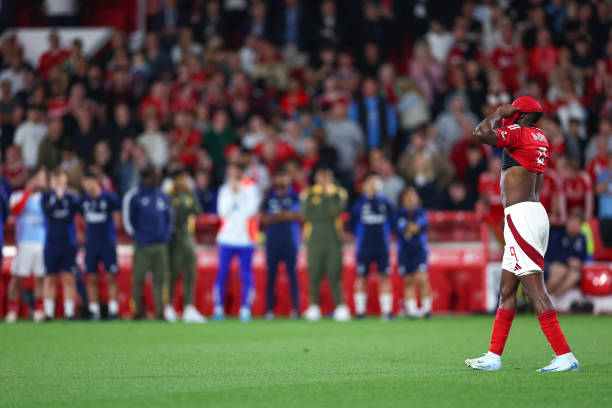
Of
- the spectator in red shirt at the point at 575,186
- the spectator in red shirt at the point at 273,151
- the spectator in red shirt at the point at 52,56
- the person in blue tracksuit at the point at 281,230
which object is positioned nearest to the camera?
the person in blue tracksuit at the point at 281,230

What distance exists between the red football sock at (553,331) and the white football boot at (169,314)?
9.07m

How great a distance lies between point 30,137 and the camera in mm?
19375

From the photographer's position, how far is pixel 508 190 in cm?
814

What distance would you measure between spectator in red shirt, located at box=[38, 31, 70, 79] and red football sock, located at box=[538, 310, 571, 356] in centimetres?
1656

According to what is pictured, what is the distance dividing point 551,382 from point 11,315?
36.6 ft

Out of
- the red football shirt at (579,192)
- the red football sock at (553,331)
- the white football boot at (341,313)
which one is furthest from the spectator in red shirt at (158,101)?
the red football sock at (553,331)

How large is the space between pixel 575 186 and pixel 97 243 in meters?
8.54

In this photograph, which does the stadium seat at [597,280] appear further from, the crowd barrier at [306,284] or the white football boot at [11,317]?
the white football boot at [11,317]

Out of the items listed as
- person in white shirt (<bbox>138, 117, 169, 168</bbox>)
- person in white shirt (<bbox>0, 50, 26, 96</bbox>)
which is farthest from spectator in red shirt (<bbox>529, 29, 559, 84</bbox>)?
person in white shirt (<bbox>0, 50, 26, 96</bbox>)

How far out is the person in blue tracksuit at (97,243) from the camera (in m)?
16.2

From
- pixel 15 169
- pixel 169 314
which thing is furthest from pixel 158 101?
pixel 169 314

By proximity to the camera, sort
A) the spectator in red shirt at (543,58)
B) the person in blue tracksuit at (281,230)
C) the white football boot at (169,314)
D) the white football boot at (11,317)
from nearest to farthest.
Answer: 1. the white football boot at (11,317)
2. the white football boot at (169,314)
3. the person in blue tracksuit at (281,230)
4. the spectator in red shirt at (543,58)

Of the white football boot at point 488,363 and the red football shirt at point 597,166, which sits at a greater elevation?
the red football shirt at point 597,166

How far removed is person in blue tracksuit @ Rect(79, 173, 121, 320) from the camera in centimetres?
1617
